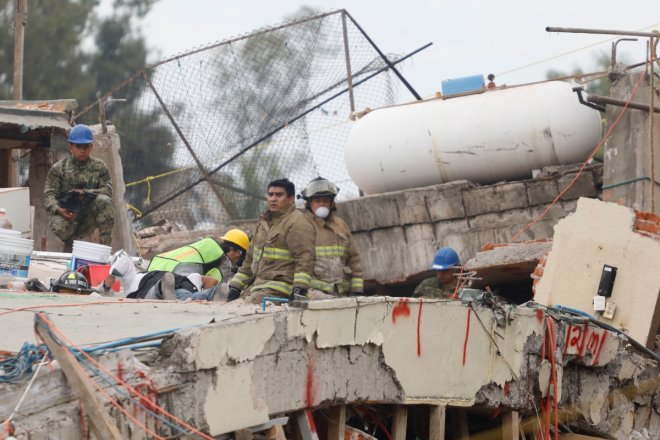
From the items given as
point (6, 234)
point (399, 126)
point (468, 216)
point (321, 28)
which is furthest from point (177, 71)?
point (6, 234)

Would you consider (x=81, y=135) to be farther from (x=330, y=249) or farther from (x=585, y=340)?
(x=585, y=340)

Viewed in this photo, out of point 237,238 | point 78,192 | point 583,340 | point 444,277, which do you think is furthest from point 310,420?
point 444,277

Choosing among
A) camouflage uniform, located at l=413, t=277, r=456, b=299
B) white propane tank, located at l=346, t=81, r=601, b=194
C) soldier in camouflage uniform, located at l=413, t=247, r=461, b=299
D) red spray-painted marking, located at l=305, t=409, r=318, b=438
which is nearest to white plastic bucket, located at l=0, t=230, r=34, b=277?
camouflage uniform, located at l=413, t=277, r=456, b=299

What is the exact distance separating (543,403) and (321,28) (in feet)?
22.9

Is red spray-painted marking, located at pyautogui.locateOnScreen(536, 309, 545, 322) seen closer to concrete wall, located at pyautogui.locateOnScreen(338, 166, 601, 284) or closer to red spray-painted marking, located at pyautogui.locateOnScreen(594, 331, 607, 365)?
red spray-painted marking, located at pyautogui.locateOnScreen(594, 331, 607, 365)

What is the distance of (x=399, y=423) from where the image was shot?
7398mm

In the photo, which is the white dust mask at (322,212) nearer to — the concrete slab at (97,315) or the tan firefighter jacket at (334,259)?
the tan firefighter jacket at (334,259)

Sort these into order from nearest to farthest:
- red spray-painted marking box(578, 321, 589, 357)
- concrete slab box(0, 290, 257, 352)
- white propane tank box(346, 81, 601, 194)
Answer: concrete slab box(0, 290, 257, 352) → red spray-painted marking box(578, 321, 589, 357) → white propane tank box(346, 81, 601, 194)

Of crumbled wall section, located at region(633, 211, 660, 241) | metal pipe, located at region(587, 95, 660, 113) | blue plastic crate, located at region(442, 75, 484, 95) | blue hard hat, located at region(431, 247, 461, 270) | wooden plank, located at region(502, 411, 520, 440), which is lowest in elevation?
wooden plank, located at region(502, 411, 520, 440)

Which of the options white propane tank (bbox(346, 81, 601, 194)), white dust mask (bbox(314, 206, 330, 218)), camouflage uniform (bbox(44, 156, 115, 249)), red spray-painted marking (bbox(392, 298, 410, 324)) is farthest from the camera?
white propane tank (bbox(346, 81, 601, 194))

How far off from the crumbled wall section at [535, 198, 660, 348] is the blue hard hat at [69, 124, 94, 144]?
14.9ft

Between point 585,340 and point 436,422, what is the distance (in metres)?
2.09

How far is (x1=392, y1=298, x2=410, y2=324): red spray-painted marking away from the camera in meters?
7.18

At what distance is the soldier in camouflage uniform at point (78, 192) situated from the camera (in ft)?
39.1
